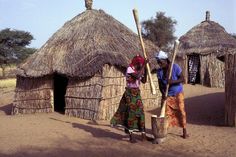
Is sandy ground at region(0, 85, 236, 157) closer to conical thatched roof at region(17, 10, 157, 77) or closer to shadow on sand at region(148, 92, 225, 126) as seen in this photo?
shadow on sand at region(148, 92, 225, 126)

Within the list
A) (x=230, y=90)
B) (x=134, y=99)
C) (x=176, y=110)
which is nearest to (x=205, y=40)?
(x=230, y=90)

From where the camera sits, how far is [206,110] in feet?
32.1

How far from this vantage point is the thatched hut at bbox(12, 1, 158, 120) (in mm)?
9422

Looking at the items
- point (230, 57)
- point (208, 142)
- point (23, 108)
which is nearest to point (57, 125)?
point (23, 108)

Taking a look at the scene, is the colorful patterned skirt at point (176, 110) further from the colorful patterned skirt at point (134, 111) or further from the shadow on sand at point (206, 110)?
the shadow on sand at point (206, 110)

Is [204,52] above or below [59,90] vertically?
above

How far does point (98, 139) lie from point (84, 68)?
10.6 feet

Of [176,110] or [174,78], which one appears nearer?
[174,78]

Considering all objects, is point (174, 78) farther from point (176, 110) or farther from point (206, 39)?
point (206, 39)

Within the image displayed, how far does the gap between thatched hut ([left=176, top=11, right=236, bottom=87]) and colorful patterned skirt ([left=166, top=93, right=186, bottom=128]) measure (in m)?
10.0

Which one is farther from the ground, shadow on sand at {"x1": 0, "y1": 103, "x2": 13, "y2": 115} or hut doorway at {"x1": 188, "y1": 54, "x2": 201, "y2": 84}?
hut doorway at {"x1": 188, "y1": 54, "x2": 201, "y2": 84}

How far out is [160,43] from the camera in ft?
93.0

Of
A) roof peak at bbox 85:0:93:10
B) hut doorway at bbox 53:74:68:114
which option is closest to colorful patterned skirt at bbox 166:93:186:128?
hut doorway at bbox 53:74:68:114

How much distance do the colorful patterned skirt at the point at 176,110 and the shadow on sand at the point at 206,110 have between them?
2043mm
